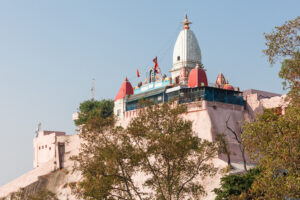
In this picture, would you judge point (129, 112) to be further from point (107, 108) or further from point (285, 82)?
point (285, 82)

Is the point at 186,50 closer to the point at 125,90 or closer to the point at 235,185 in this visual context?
the point at 125,90

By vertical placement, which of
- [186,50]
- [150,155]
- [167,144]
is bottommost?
[150,155]

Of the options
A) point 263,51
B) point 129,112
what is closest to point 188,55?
point 129,112

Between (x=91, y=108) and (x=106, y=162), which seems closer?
(x=106, y=162)

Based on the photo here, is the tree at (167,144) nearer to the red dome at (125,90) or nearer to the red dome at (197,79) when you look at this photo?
the red dome at (197,79)

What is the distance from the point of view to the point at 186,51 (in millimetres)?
61000

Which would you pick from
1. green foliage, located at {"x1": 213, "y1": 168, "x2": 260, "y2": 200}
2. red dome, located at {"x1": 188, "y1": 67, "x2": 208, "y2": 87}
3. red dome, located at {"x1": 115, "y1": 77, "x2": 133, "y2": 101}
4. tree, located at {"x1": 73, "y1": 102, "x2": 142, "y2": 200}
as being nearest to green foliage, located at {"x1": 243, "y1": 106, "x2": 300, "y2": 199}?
tree, located at {"x1": 73, "y1": 102, "x2": 142, "y2": 200}

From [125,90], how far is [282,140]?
137 feet

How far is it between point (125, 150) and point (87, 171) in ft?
7.97

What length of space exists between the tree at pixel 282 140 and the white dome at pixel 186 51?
40.4 meters

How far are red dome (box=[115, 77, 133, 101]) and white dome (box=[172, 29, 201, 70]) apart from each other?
6.27 metres

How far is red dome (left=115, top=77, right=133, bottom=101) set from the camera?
57.8 metres

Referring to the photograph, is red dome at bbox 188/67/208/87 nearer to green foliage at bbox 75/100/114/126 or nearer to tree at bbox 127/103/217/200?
green foliage at bbox 75/100/114/126

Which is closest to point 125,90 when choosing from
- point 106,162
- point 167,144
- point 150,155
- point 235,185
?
point 235,185
